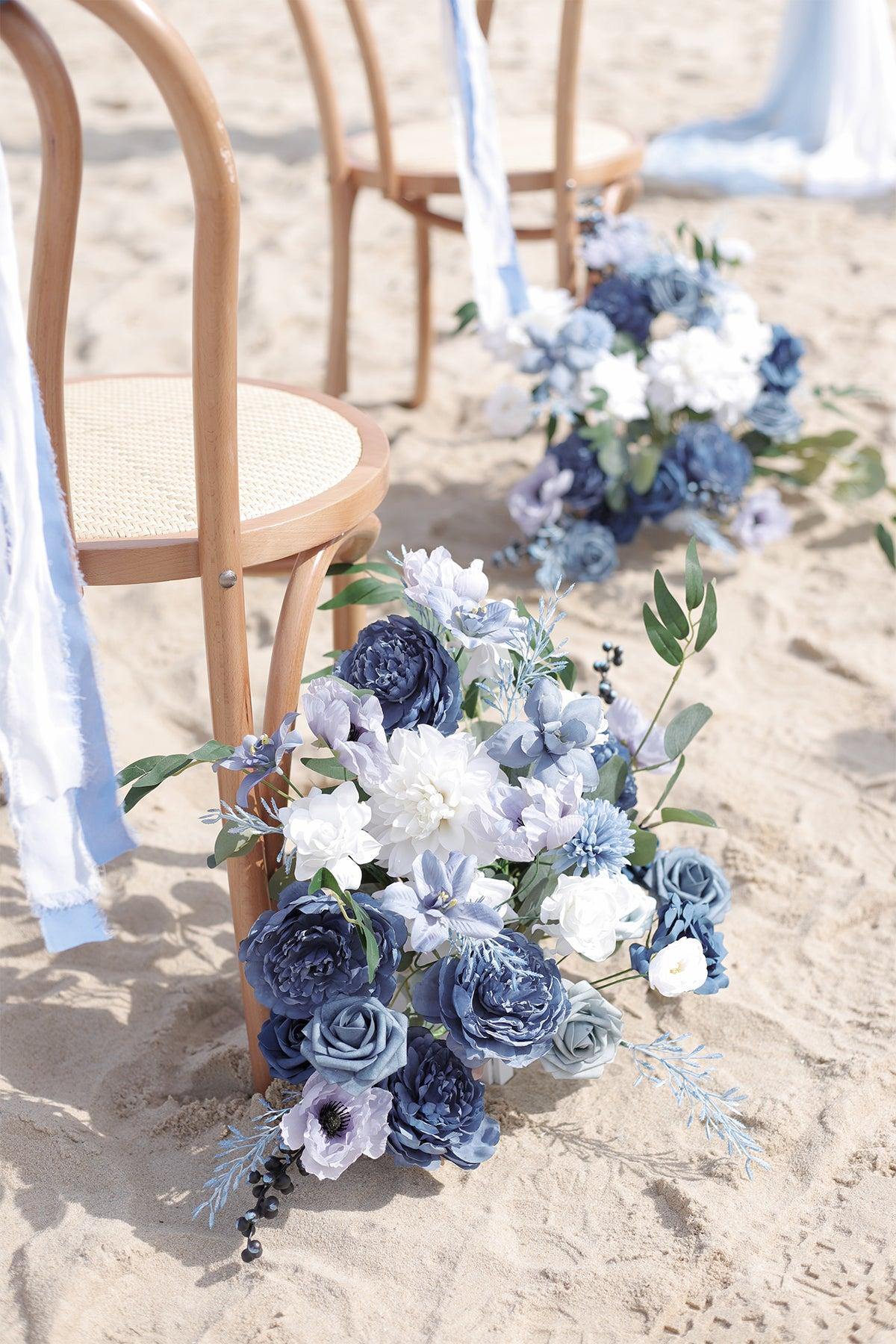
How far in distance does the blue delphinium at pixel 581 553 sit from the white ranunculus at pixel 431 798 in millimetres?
1184

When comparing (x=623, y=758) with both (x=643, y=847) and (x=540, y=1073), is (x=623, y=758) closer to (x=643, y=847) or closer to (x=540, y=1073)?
(x=643, y=847)

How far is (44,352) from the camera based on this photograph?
1.24 metres

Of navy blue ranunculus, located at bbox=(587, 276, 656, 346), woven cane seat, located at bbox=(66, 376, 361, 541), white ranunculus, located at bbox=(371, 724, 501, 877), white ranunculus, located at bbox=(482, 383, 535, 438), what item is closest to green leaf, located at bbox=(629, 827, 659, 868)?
white ranunculus, located at bbox=(371, 724, 501, 877)

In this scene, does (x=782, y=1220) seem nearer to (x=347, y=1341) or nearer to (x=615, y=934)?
(x=615, y=934)

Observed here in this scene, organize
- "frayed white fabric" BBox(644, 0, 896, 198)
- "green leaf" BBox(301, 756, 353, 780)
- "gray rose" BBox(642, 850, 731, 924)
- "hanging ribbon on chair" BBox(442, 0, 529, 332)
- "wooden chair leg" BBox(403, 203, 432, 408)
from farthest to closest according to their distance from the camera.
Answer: "frayed white fabric" BBox(644, 0, 896, 198) → "wooden chair leg" BBox(403, 203, 432, 408) → "hanging ribbon on chair" BBox(442, 0, 529, 332) → "gray rose" BBox(642, 850, 731, 924) → "green leaf" BBox(301, 756, 353, 780)

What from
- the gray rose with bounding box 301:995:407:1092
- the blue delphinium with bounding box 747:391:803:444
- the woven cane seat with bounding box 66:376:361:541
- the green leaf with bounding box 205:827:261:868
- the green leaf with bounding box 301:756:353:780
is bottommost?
the blue delphinium with bounding box 747:391:803:444

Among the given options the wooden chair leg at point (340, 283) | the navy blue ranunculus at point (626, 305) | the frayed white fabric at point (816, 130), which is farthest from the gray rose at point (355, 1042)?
the frayed white fabric at point (816, 130)

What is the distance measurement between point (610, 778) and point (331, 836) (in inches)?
13.6

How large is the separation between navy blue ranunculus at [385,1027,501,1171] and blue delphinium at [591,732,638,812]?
0.33 meters

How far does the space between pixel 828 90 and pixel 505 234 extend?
308cm

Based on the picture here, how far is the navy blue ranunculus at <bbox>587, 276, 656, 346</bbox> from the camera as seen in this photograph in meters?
2.38

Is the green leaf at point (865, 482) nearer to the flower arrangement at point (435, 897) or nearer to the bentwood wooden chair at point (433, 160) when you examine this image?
the bentwood wooden chair at point (433, 160)

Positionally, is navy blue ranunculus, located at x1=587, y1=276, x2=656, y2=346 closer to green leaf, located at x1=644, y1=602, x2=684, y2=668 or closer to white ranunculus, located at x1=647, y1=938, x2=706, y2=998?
green leaf, located at x1=644, y1=602, x2=684, y2=668

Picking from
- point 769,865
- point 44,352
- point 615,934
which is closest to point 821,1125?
point 615,934
